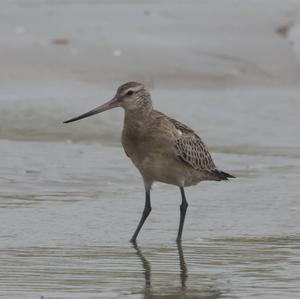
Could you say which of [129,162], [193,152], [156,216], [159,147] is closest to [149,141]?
[159,147]

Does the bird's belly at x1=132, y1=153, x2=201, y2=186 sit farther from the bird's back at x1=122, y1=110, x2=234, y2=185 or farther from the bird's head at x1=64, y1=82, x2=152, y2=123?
the bird's head at x1=64, y1=82, x2=152, y2=123

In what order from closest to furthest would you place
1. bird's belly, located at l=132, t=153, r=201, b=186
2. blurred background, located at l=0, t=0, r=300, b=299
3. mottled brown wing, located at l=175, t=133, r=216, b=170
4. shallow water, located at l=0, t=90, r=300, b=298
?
shallow water, located at l=0, t=90, r=300, b=298 → blurred background, located at l=0, t=0, r=300, b=299 → bird's belly, located at l=132, t=153, r=201, b=186 → mottled brown wing, located at l=175, t=133, r=216, b=170

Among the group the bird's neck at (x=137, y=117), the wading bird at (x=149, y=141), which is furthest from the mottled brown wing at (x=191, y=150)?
the bird's neck at (x=137, y=117)

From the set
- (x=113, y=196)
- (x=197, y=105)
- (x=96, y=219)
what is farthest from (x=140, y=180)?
(x=197, y=105)

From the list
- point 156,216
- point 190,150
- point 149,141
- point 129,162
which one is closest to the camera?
point 149,141

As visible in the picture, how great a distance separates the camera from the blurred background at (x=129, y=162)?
858cm

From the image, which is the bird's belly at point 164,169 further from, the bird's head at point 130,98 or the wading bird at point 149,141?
the bird's head at point 130,98

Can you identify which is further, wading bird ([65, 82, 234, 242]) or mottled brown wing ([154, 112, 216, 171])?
mottled brown wing ([154, 112, 216, 171])

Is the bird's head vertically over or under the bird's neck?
over

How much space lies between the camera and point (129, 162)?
43.3 feet

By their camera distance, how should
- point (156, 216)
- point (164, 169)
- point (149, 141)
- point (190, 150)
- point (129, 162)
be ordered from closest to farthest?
point (149, 141)
point (164, 169)
point (190, 150)
point (156, 216)
point (129, 162)

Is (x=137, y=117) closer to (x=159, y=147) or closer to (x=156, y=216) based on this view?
(x=159, y=147)

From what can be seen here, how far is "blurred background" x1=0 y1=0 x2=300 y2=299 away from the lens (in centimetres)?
858

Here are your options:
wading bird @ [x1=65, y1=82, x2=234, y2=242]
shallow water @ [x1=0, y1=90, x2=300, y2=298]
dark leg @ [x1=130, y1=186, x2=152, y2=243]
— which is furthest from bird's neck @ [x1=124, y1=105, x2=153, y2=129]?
shallow water @ [x1=0, y1=90, x2=300, y2=298]
